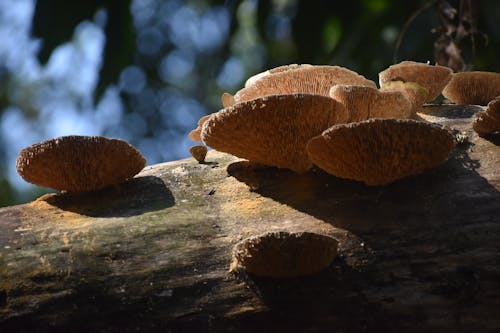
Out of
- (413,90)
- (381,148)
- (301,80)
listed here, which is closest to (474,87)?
(413,90)

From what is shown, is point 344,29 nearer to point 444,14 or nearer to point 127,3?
point 444,14

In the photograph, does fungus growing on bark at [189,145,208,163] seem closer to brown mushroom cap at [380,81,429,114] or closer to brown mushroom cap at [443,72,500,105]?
brown mushroom cap at [380,81,429,114]

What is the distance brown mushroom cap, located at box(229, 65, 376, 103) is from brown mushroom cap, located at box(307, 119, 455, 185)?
604mm

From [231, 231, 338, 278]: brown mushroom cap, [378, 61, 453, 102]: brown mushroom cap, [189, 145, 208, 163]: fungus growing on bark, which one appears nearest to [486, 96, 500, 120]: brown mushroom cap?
[378, 61, 453, 102]: brown mushroom cap

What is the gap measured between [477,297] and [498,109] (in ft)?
2.56

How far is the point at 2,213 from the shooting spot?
2066 millimetres

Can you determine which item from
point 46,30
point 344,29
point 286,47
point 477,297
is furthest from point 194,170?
point 286,47

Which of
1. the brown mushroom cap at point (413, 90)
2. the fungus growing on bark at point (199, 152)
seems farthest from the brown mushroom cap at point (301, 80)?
the fungus growing on bark at point (199, 152)

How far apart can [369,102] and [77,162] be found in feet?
3.98

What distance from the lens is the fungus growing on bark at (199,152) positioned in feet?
7.77

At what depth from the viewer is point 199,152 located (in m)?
2.38

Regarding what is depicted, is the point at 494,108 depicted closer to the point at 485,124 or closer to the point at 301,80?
the point at 485,124

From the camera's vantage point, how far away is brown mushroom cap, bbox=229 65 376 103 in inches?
93.8

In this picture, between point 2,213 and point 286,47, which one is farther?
point 286,47
